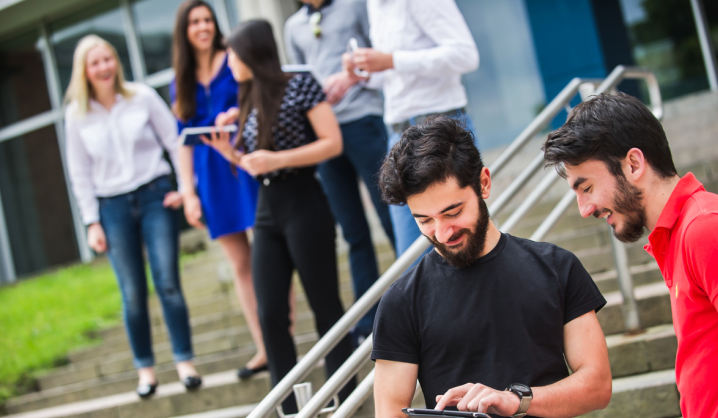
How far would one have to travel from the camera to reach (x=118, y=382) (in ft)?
14.8

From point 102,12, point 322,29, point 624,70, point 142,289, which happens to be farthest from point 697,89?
point 102,12

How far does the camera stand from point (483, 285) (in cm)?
169

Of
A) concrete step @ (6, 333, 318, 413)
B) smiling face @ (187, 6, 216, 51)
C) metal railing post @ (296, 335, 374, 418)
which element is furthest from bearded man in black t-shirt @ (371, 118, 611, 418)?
concrete step @ (6, 333, 318, 413)

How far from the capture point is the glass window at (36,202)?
1071 cm

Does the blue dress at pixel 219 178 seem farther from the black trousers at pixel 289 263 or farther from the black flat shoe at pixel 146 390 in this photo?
the black flat shoe at pixel 146 390

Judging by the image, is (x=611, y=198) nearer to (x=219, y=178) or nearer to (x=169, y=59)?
(x=219, y=178)

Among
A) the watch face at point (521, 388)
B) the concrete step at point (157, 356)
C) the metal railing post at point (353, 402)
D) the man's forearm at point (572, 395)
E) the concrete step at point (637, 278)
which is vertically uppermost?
the watch face at point (521, 388)

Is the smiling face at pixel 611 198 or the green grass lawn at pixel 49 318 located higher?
the smiling face at pixel 611 198

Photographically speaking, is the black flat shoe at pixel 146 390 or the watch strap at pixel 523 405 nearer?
the watch strap at pixel 523 405

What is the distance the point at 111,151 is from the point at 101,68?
471 mm

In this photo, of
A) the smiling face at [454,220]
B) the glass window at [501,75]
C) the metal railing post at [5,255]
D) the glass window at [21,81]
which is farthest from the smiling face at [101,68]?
the metal railing post at [5,255]

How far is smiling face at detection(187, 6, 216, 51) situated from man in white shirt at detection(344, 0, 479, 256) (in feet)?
3.41

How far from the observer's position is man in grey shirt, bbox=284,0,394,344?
10.7 feet

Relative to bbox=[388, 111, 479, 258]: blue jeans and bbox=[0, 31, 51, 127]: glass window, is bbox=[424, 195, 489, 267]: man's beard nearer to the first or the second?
bbox=[388, 111, 479, 258]: blue jeans
